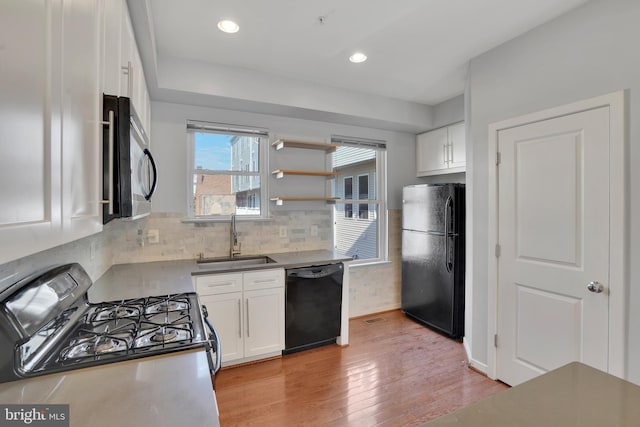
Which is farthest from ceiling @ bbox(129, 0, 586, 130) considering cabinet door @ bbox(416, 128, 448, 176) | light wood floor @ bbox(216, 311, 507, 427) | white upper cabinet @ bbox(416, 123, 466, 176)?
light wood floor @ bbox(216, 311, 507, 427)

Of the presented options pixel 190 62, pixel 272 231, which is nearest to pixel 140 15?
pixel 190 62

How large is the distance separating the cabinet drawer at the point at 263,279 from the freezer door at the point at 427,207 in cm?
176

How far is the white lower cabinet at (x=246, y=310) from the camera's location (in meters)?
2.58

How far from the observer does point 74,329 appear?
3.92ft

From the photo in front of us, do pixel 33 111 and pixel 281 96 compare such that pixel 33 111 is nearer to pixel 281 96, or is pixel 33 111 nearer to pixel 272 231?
pixel 281 96

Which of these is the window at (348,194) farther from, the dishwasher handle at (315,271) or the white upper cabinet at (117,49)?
the white upper cabinet at (117,49)

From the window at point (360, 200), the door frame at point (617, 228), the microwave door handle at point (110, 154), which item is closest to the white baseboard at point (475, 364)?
the door frame at point (617, 228)

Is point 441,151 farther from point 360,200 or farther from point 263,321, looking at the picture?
point 263,321

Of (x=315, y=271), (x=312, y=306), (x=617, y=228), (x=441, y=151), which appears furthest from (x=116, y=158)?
(x=441, y=151)

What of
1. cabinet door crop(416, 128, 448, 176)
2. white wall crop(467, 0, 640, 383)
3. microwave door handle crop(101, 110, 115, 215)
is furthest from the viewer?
cabinet door crop(416, 128, 448, 176)

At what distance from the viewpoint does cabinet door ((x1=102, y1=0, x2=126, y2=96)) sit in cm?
112

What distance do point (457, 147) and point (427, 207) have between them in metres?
0.82

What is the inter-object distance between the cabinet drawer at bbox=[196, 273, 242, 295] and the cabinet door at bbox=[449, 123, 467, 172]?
2737 millimetres

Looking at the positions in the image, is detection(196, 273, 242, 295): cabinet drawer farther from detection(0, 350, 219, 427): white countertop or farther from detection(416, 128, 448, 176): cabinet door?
detection(416, 128, 448, 176): cabinet door
